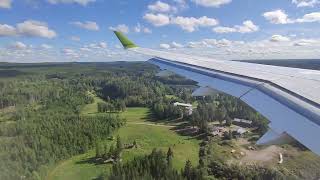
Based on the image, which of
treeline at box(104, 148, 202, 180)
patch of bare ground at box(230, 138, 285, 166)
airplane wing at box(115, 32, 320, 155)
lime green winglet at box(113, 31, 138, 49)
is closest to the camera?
airplane wing at box(115, 32, 320, 155)

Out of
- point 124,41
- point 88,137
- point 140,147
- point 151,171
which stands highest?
point 124,41

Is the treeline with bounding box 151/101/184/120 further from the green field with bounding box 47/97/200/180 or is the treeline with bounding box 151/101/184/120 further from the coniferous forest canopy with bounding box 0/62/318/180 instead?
the green field with bounding box 47/97/200/180

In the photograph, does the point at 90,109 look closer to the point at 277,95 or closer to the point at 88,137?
the point at 88,137

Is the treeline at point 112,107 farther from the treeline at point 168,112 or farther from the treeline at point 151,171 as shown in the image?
the treeline at point 151,171

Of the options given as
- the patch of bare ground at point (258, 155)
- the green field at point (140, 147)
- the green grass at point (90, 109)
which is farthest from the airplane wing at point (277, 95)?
the green grass at point (90, 109)

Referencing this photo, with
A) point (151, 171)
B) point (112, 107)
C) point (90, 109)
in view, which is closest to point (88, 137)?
point (151, 171)

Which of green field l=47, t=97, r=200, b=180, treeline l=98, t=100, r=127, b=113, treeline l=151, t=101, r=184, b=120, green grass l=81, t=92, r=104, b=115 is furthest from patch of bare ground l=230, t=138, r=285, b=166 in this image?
green grass l=81, t=92, r=104, b=115
